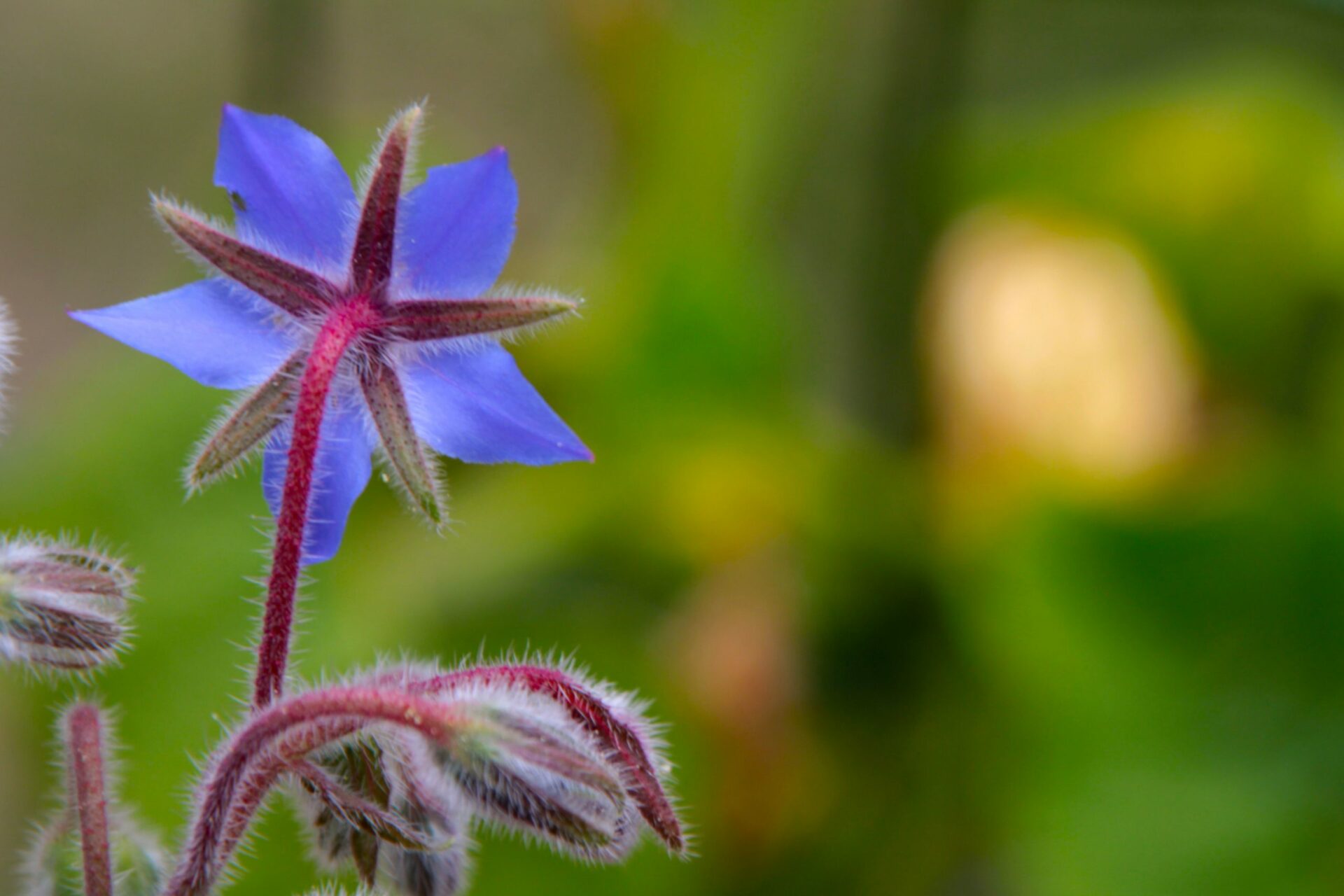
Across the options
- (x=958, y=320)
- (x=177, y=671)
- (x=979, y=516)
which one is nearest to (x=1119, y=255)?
(x=958, y=320)

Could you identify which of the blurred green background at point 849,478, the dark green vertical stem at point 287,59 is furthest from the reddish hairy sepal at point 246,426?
the dark green vertical stem at point 287,59

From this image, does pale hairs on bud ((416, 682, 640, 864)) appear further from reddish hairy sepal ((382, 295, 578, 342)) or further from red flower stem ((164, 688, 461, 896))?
reddish hairy sepal ((382, 295, 578, 342))

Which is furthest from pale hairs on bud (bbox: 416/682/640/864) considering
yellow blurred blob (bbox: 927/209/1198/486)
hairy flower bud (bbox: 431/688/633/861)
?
yellow blurred blob (bbox: 927/209/1198/486)

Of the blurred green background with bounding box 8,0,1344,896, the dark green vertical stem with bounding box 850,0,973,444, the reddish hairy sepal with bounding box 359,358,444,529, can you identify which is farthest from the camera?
the dark green vertical stem with bounding box 850,0,973,444

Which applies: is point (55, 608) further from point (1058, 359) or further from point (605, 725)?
point (1058, 359)

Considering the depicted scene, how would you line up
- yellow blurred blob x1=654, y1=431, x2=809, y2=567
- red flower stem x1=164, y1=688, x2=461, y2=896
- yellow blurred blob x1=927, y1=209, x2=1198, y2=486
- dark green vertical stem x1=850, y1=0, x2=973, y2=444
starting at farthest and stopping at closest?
dark green vertical stem x1=850, y1=0, x2=973, y2=444 → yellow blurred blob x1=927, y1=209, x2=1198, y2=486 → yellow blurred blob x1=654, y1=431, x2=809, y2=567 → red flower stem x1=164, y1=688, x2=461, y2=896

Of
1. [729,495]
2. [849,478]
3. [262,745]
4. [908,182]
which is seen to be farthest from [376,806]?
[908,182]
